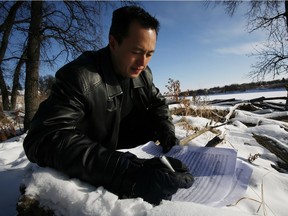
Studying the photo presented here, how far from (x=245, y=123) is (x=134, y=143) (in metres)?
2.50

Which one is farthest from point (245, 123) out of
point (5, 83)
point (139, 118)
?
point (5, 83)

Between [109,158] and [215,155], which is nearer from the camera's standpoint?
[109,158]

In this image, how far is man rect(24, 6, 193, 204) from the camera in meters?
1.04

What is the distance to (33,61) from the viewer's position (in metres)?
5.77

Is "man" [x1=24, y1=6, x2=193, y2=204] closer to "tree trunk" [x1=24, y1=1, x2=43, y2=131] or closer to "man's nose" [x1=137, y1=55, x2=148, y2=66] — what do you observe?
"man's nose" [x1=137, y1=55, x2=148, y2=66]

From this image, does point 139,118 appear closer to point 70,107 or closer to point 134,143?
point 134,143

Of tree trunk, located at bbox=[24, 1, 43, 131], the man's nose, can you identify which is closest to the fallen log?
the man's nose

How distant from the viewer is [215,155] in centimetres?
137

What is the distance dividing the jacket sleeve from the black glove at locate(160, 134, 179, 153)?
610 millimetres

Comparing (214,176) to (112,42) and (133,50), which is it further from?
(112,42)

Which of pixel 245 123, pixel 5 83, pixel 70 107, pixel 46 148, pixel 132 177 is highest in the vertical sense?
pixel 5 83

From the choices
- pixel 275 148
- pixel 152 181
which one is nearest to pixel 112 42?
pixel 152 181

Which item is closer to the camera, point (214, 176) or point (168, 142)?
point (214, 176)

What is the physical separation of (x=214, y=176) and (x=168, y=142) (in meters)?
0.52
